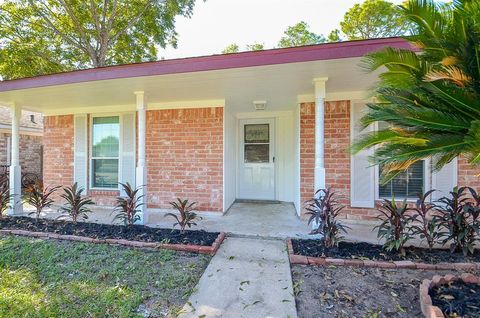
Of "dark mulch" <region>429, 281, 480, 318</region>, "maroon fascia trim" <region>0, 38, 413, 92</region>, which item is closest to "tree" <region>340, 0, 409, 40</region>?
"maroon fascia trim" <region>0, 38, 413, 92</region>

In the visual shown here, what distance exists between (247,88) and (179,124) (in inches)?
76.2

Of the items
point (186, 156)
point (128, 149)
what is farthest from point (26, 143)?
point (186, 156)

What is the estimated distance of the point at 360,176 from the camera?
184 inches

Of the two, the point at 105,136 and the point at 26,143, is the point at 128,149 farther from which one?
the point at 26,143

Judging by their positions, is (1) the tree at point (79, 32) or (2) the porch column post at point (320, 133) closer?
(2) the porch column post at point (320, 133)

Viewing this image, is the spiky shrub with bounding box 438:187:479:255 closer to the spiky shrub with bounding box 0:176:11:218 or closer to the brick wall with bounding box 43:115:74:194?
the spiky shrub with bounding box 0:176:11:218

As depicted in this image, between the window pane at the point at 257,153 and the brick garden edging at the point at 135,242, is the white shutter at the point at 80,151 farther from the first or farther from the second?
the window pane at the point at 257,153

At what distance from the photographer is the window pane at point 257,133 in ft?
22.1

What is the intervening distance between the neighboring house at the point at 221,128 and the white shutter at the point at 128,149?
0.09 feet

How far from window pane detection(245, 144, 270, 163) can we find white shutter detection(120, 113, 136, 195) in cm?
289

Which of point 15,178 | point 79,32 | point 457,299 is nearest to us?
point 457,299

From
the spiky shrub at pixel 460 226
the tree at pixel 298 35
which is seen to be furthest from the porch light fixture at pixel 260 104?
the tree at pixel 298 35

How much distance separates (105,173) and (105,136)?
0.90 meters

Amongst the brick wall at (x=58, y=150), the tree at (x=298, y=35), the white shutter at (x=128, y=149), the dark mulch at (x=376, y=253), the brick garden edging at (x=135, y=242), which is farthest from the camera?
the tree at (x=298, y=35)
